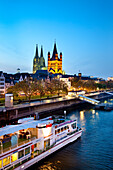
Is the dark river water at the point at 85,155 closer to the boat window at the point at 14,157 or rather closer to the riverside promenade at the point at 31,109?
the boat window at the point at 14,157

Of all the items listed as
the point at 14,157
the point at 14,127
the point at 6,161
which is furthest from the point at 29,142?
the point at 6,161

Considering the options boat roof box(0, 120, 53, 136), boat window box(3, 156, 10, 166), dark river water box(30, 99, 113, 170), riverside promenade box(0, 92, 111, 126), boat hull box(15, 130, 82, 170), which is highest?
boat roof box(0, 120, 53, 136)

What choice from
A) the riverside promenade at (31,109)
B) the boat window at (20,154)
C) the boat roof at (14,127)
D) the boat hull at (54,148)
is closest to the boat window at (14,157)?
the boat window at (20,154)

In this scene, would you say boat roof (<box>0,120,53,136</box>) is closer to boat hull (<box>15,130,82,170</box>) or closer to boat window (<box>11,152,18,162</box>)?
boat window (<box>11,152,18,162</box>)

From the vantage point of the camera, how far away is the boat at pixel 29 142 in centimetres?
2168

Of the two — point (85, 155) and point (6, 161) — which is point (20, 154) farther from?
point (85, 155)

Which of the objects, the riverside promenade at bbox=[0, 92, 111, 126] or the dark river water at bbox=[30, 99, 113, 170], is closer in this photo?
the dark river water at bbox=[30, 99, 113, 170]

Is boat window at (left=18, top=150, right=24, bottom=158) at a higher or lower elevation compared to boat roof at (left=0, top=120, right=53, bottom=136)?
lower

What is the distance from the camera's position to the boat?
71.1 ft

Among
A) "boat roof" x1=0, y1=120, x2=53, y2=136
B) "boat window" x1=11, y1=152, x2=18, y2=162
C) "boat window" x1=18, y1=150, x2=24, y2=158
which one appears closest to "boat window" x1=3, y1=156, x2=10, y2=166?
"boat window" x1=11, y1=152, x2=18, y2=162

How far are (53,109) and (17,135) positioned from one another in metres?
46.2

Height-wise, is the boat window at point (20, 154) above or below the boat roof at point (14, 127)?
below

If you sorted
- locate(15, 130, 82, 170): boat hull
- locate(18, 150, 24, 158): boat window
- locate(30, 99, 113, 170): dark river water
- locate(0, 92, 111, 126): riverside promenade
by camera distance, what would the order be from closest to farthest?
locate(18, 150, 24, 158): boat window → locate(15, 130, 82, 170): boat hull → locate(30, 99, 113, 170): dark river water → locate(0, 92, 111, 126): riverside promenade

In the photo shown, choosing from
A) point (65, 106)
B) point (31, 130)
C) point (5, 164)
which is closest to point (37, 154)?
point (31, 130)
